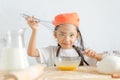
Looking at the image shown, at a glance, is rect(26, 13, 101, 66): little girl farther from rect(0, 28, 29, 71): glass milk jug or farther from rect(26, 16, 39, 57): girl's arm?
rect(0, 28, 29, 71): glass milk jug

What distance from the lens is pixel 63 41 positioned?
1.10 meters

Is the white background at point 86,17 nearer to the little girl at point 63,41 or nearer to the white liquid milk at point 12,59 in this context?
the little girl at point 63,41

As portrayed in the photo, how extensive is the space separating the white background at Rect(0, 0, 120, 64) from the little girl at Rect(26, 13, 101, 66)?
8 centimetres

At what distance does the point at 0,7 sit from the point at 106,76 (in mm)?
646

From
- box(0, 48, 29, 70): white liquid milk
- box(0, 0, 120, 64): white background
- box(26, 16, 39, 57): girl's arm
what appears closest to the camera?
box(0, 48, 29, 70): white liquid milk

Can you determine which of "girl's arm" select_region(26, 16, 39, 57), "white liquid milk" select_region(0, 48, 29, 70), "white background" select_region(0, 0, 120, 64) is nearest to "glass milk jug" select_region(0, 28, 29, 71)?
"white liquid milk" select_region(0, 48, 29, 70)

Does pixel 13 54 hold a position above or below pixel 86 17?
below

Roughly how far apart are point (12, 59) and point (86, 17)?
0.59m

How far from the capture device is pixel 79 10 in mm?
1261

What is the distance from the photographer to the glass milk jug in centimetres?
75

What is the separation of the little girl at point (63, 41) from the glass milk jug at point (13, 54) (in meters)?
0.25

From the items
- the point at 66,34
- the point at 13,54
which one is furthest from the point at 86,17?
the point at 13,54

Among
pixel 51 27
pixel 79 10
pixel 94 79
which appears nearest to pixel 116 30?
pixel 79 10

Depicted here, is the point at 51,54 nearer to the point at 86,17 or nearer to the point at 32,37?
the point at 32,37
